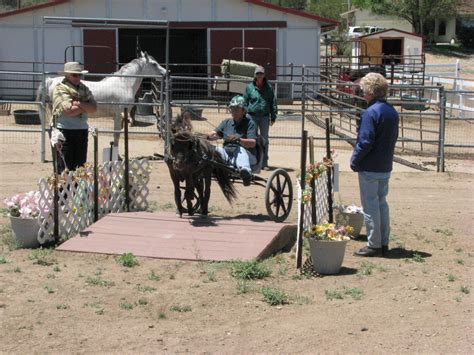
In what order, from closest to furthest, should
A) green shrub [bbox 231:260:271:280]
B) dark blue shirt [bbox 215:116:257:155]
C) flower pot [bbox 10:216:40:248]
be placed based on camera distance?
1. green shrub [bbox 231:260:271:280]
2. flower pot [bbox 10:216:40:248]
3. dark blue shirt [bbox 215:116:257:155]

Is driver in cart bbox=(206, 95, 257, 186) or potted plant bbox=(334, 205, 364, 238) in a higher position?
driver in cart bbox=(206, 95, 257, 186)

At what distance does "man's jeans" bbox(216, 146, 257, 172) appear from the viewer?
825cm

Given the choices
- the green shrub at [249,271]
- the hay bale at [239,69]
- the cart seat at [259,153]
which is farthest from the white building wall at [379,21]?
the green shrub at [249,271]

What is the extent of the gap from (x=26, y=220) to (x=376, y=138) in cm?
313

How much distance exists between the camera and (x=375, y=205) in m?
7.15

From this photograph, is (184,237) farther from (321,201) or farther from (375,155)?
(375,155)

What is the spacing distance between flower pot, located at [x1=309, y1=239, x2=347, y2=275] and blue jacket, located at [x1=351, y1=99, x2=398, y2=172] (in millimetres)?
881

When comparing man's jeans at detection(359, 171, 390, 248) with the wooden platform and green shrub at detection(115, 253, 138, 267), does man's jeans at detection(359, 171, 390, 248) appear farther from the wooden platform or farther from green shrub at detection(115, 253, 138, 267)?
green shrub at detection(115, 253, 138, 267)

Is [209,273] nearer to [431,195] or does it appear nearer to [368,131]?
[368,131]

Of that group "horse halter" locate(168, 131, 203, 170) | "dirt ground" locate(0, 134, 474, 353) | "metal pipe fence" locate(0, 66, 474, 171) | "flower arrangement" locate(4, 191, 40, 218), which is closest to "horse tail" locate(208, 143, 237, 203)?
"horse halter" locate(168, 131, 203, 170)

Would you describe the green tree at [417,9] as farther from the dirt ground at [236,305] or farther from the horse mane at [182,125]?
the horse mane at [182,125]

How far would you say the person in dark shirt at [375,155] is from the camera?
6.99 m

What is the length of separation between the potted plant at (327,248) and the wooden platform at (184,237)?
0.55 meters

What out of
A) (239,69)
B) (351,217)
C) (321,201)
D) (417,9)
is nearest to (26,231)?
(321,201)
